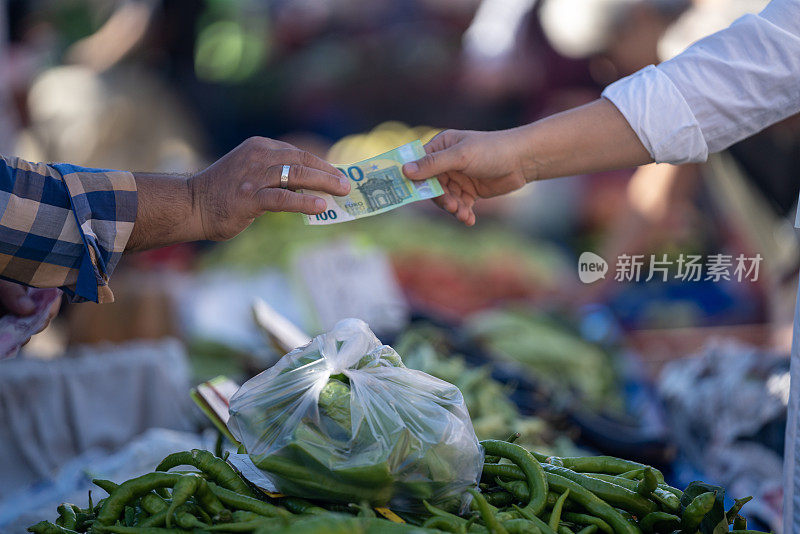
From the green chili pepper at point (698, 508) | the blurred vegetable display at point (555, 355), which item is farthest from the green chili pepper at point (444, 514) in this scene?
the blurred vegetable display at point (555, 355)

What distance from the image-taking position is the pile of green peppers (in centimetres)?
146

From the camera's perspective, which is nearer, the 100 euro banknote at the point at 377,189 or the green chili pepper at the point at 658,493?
the green chili pepper at the point at 658,493

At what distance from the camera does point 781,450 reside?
9.21 feet

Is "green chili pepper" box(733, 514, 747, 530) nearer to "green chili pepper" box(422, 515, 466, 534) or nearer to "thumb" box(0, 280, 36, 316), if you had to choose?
"green chili pepper" box(422, 515, 466, 534)

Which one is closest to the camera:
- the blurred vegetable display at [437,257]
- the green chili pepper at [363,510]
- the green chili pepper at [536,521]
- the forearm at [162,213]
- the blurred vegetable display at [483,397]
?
the green chili pepper at [363,510]

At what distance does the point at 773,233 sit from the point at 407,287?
2487 mm

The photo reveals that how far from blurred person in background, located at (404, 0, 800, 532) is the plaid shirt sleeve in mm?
818

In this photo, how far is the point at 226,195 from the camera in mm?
1796

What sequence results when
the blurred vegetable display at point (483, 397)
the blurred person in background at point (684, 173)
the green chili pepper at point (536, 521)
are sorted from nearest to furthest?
→ the green chili pepper at point (536, 521)
the blurred vegetable display at point (483, 397)
the blurred person in background at point (684, 173)

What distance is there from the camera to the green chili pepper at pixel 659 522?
1568 millimetres

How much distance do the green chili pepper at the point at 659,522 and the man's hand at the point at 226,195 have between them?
3.55ft

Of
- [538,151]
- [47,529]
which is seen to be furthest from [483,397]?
[47,529]

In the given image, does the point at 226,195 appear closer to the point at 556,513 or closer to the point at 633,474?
the point at 556,513

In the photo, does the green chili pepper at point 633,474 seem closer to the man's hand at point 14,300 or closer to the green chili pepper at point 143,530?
the green chili pepper at point 143,530
